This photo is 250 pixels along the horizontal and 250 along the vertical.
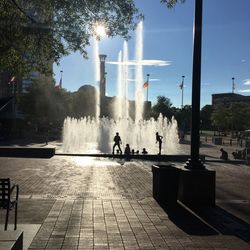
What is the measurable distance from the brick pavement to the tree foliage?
3.51 metres

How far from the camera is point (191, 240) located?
7199 mm

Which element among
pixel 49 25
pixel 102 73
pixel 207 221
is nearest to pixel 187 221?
pixel 207 221

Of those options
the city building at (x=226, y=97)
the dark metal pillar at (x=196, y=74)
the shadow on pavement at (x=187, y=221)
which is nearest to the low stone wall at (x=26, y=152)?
the dark metal pillar at (x=196, y=74)

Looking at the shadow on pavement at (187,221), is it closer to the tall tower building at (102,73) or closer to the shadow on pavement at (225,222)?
the shadow on pavement at (225,222)

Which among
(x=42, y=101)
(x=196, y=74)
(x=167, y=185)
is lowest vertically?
(x=167, y=185)

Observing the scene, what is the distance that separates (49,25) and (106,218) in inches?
202

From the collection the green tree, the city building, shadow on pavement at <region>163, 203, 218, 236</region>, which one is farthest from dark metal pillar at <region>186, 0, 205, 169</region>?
the city building

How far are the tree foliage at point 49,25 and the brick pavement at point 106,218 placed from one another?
3507 millimetres

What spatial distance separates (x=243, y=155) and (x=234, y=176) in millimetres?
9673

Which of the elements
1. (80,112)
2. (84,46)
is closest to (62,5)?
(84,46)

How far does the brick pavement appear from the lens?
697cm

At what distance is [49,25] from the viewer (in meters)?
11.4

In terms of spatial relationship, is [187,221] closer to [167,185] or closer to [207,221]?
[207,221]

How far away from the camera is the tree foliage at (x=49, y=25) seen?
10.8 metres
